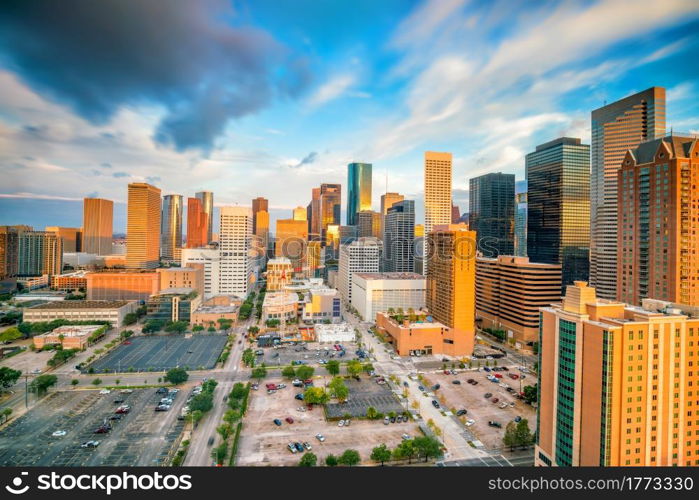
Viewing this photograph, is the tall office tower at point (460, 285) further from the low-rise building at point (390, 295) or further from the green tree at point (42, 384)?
the green tree at point (42, 384)

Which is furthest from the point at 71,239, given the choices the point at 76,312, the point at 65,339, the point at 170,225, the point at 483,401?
the point at 483,401

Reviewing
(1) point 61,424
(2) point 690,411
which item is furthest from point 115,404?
(2) point 690,411

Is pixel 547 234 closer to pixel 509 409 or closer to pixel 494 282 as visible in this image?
pixel 494 282

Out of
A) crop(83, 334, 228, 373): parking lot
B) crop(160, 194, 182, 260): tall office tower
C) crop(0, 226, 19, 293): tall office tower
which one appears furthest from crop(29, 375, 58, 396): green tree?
crop(160, 194, 182, 260): tall office tower

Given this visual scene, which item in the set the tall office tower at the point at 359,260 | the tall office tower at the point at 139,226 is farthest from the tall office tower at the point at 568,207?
the tall office tower at the point at 139,226

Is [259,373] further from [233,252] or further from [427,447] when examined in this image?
[233,252]

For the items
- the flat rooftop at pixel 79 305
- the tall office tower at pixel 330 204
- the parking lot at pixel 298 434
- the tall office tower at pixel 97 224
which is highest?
the tall office tower at pixel 330 204
